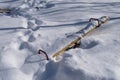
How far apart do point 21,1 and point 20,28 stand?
5.43 feet

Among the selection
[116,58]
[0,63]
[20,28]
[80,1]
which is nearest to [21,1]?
[80,1]

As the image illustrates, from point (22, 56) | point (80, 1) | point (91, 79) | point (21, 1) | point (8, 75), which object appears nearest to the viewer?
point (91, 79)

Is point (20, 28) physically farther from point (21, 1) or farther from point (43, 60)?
point (21, 1)

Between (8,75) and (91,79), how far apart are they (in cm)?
88

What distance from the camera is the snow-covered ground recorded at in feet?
9.30

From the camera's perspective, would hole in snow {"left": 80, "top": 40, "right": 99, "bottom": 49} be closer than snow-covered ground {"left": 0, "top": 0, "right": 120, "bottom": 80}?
No

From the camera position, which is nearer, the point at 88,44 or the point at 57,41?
the point at 88,44

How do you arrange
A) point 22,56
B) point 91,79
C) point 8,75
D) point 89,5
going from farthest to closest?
point 89,5 → point 22,56 → point 8,75 → point 91,79

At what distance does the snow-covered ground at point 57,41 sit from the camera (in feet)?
9.30

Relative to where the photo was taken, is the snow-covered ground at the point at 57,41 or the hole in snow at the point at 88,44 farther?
the hole in snow at the point at 88,44

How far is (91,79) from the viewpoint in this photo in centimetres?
261

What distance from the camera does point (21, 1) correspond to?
5.80 m

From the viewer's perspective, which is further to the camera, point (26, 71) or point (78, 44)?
point (78, 44)

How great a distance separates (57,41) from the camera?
3643 millimetres
